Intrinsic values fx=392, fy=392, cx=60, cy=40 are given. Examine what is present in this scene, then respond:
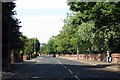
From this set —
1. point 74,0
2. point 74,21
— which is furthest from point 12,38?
point 74,0

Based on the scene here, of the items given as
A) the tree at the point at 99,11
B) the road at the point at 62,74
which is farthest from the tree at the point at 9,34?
the tree at the point at 99,11

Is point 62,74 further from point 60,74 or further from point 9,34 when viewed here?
point 9,34

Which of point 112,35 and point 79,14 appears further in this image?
point 112,35

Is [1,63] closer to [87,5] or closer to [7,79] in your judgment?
[87,5]

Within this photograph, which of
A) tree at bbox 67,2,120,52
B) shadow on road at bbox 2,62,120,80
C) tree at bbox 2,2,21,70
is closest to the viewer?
shadow on road at bbox 2,62,120,80

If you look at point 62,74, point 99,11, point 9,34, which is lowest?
point 62,74

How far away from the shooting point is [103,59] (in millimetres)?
73500

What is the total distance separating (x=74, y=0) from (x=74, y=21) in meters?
5.91

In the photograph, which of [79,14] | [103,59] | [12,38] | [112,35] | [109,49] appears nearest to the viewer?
[79,14]

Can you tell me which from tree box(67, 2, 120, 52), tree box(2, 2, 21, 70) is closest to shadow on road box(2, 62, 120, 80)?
tree box(2, 2, 21, 70)

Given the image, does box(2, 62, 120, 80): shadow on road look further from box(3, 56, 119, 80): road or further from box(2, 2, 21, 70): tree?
box(2, 2, 21, 70): tree

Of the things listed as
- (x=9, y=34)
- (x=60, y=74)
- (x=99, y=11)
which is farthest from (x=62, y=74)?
(x=9, y=34)

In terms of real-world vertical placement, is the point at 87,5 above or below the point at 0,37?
above

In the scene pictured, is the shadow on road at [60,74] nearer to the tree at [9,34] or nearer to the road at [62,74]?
the road at [62,74]
